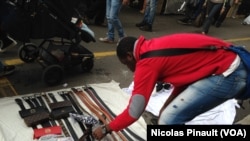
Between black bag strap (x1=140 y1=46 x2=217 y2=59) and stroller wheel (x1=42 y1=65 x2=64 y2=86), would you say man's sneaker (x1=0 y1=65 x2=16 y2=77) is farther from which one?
black bag strap (x1=140 y1=46 x2=217 y2=59)

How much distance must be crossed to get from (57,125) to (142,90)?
1.59 m

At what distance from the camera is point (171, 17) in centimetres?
1134

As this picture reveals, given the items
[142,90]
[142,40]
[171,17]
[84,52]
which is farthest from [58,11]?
[171,17]

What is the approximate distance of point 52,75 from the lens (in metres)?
5.27

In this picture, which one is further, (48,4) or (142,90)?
(48,4)

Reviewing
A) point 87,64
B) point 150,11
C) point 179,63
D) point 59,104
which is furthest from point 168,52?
point 150,11

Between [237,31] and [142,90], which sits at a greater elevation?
[142,90]

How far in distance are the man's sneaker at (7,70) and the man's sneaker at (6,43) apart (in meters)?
0.67

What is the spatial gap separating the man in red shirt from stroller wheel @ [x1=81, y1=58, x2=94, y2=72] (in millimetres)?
2525

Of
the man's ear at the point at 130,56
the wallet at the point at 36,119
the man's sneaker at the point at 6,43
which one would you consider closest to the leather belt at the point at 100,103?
the wallet at the point at 36,119

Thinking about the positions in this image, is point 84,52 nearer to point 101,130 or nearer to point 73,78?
point 73,78

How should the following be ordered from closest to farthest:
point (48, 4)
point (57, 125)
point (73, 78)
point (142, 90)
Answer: point (142, 90), point (57, 125), point (48, 4), point (73, 78)

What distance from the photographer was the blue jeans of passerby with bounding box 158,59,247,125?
3271 mm

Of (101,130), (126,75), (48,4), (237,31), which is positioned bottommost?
(237,31)
